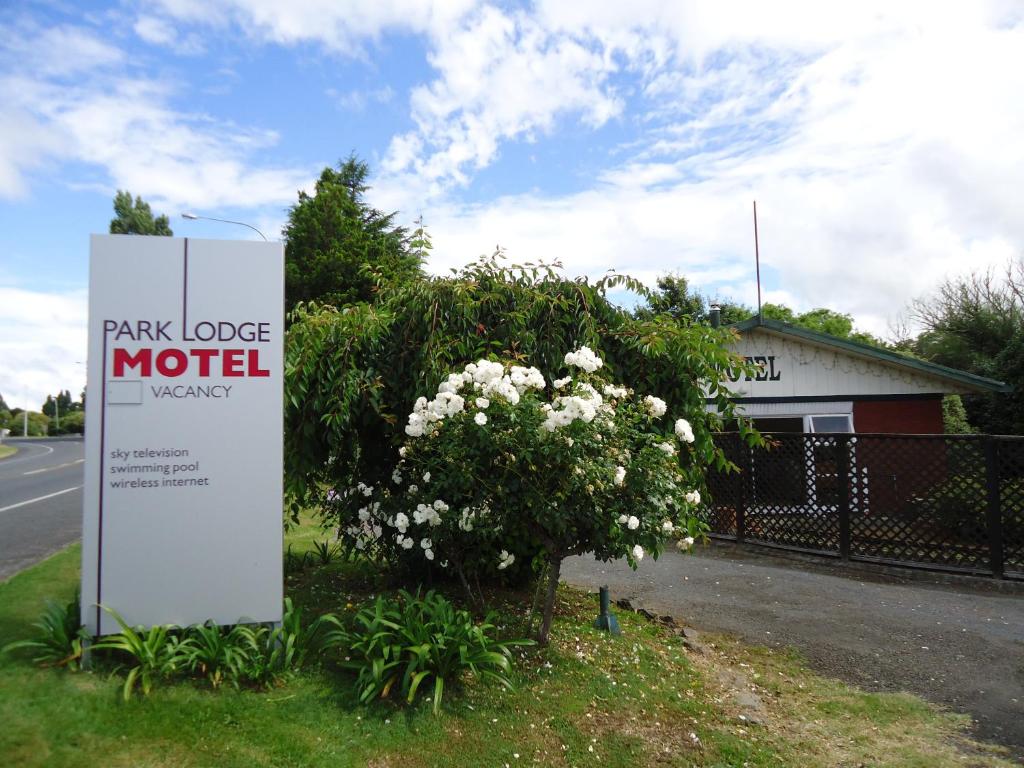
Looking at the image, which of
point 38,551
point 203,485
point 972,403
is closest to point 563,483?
point 203,485

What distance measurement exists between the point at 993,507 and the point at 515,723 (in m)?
6.87

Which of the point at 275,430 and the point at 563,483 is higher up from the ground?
the point at 275,430

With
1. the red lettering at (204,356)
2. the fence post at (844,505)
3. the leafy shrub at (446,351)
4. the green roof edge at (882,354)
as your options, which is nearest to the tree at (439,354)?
the leafy shrub at (446,351)

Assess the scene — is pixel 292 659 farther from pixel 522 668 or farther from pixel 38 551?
pixel 38 551

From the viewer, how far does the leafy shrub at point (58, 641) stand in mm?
4402

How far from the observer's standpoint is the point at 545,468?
4594mm

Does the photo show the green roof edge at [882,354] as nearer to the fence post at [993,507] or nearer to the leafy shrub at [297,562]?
the fence post at [993,507]

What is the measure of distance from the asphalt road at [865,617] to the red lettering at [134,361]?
4.84m

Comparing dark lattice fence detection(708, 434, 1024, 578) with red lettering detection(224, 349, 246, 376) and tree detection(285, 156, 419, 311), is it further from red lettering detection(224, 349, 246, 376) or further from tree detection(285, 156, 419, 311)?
tree detection(285, 156, 419, 311)

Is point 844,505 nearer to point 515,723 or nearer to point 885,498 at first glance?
point 885,498

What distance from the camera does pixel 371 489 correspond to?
233 inches

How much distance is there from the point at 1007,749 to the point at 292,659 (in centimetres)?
422

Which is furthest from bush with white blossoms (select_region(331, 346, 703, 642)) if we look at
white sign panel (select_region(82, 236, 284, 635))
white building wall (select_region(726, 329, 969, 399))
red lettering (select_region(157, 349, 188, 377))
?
white building wall (select_region(726, 329, 969, 399))

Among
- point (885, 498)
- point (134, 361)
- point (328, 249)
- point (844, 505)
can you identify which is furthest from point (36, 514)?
point (328, 249)
